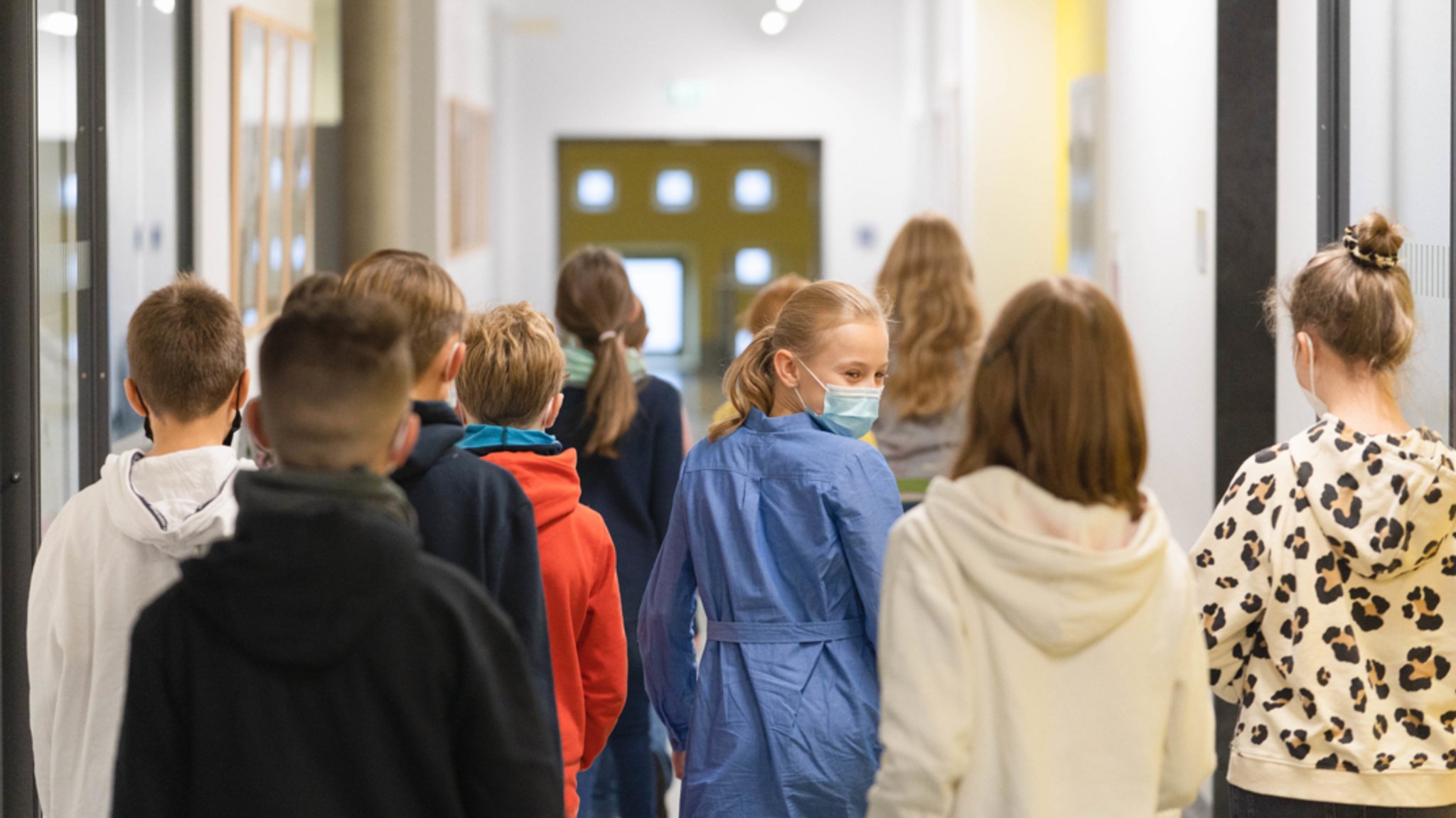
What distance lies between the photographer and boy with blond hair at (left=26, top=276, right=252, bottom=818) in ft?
7.27

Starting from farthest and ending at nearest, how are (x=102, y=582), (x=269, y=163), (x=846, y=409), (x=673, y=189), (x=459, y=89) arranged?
(x=673, y=189) < (x=459, y=89) < (x=269, y=163) < (x=846, y=409) < (x=102, y=582)

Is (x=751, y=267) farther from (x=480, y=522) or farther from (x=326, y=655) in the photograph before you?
(x=326, y=655)

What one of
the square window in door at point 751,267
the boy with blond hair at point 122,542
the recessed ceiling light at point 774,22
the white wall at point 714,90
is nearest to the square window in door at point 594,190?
the square window in door at point 751,267

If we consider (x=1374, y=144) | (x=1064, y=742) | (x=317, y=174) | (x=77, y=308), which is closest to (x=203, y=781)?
(x=1064, y=742)

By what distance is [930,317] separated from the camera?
14.9 ft

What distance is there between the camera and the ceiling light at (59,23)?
343 cm

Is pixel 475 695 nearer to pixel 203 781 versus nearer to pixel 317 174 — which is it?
pixel 203 781

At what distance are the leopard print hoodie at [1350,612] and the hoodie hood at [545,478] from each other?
1.09m

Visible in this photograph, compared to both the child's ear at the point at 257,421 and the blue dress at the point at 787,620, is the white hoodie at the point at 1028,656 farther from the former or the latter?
the child's ear at the point at 257,421

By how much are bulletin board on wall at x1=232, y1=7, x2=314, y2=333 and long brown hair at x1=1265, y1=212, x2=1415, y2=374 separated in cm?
414

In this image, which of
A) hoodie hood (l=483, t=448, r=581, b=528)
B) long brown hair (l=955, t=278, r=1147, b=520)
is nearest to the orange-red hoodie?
hoodie hood (l=483, t=448, r=581, b=528)

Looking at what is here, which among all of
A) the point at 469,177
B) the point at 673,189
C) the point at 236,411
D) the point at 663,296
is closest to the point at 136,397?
the point at 236,411

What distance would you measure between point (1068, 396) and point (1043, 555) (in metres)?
0.19

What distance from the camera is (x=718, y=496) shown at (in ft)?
8.07
